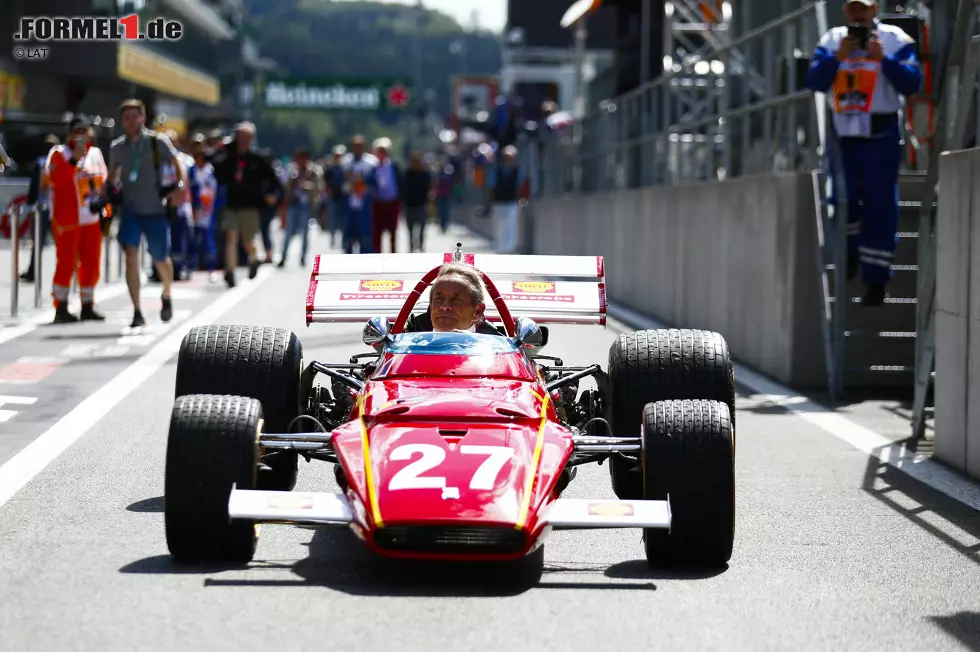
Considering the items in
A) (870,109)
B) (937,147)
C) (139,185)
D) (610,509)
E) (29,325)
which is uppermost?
(870,109)

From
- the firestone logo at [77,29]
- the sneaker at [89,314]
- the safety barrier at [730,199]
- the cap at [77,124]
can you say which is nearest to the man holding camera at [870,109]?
the safety barrier at [730,199]

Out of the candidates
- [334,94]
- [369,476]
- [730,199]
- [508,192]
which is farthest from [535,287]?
[334,94]

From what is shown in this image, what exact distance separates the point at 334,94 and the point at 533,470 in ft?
315

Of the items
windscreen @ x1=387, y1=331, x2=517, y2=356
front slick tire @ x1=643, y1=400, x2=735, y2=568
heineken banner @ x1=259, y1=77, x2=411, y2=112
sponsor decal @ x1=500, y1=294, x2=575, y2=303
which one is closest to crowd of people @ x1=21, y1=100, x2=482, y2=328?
sponsor decal @ x1=500, y1=294, x2=575, y2=303

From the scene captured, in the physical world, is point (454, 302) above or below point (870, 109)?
below

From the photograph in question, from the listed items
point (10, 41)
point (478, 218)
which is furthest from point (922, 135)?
point (478, 218)

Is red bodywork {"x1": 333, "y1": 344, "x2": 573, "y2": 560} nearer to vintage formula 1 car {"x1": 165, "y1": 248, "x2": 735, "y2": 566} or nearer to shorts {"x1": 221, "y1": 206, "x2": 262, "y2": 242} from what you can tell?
vintage formula 1 car {"x1": 165, "y1": 248, "x2": 735, "y2": 566}

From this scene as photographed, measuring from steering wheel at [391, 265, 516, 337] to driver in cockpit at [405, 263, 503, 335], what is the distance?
0.13 metres

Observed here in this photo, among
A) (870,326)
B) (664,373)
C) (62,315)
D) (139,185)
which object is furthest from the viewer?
(62,315)

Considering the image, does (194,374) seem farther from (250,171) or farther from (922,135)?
(250,171)

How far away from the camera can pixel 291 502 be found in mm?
6863

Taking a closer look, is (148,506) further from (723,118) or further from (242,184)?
(242,184)

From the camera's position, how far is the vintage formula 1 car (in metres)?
6.67

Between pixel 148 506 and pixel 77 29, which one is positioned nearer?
pixel 148 506
